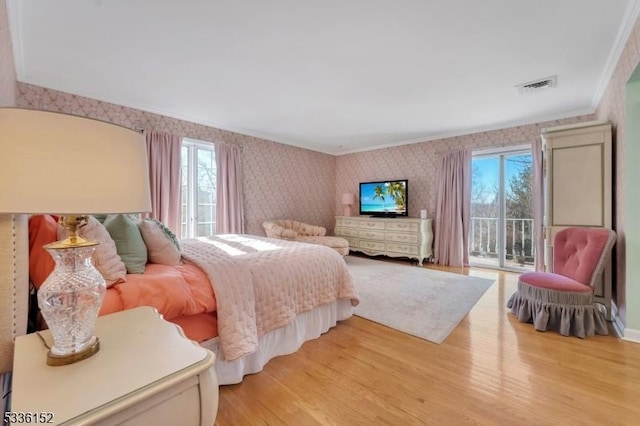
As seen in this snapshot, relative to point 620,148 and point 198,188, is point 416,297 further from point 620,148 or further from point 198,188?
point 198,188

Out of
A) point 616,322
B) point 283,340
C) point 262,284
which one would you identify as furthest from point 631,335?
point 262,284

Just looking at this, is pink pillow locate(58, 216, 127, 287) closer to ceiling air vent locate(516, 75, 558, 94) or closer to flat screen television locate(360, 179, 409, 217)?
ceiling air vent locate(516, 75, 558, 94)

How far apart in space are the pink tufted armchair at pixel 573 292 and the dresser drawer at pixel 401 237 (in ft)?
7.41

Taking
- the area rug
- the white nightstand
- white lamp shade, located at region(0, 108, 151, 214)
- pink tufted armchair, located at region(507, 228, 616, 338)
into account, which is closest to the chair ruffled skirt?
pink tufted armchair, located at region(507, 228, 616, 338)

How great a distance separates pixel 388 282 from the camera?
12.8ft

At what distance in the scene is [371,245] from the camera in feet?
18.2

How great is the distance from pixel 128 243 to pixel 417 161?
5.07 metres

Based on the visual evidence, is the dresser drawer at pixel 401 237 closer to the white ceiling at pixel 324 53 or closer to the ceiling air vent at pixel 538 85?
the white ceiling at pixel 324 53

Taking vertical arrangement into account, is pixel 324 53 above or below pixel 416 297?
above

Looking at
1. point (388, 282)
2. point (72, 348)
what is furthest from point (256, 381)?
point (388, 282)

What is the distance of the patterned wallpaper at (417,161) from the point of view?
441 cm

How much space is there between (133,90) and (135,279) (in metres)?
2.67

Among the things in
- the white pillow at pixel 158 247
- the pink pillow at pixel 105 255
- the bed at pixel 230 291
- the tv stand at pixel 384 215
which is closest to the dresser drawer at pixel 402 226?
the tv stand at pixel 384 215

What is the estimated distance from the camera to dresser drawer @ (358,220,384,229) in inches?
213
